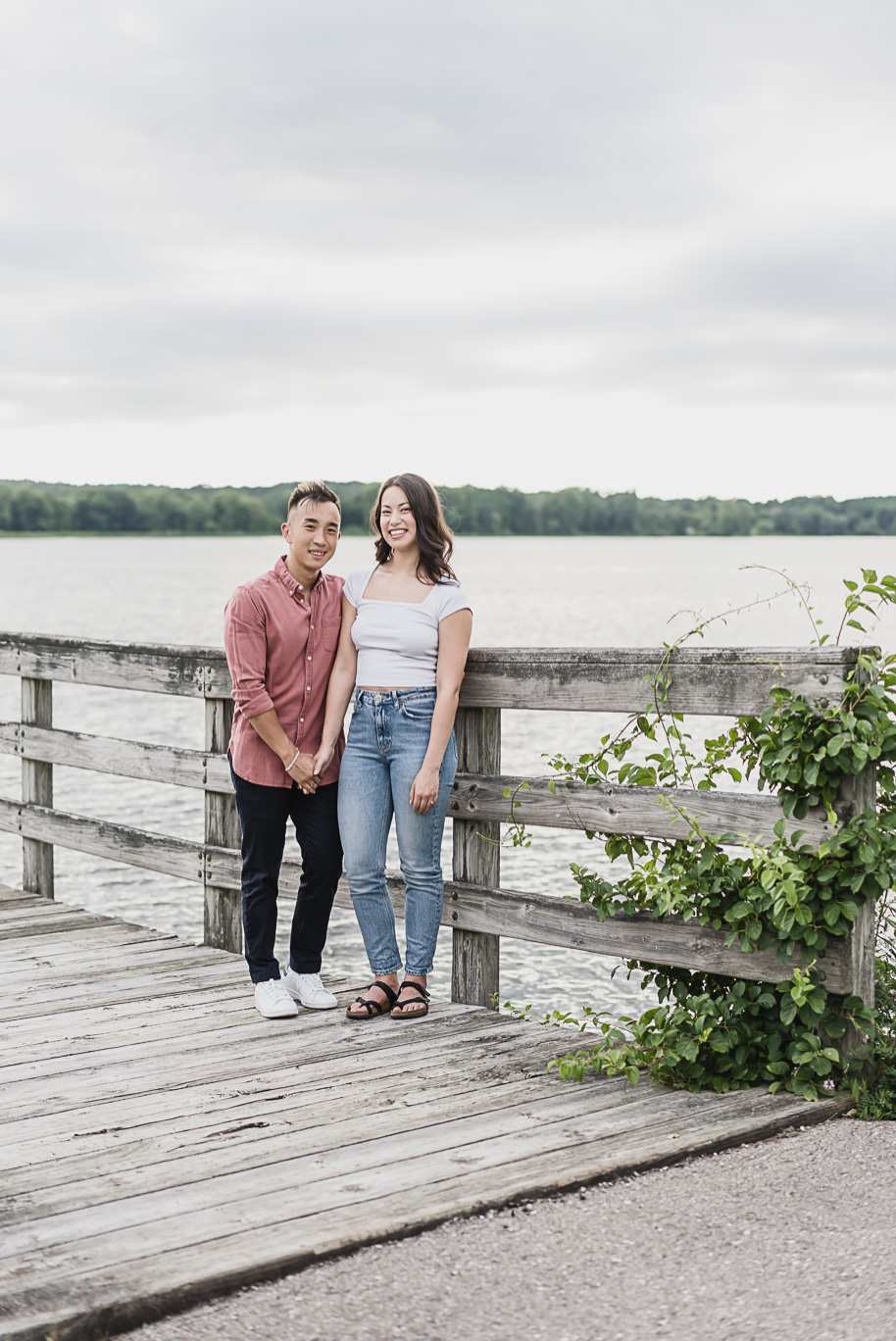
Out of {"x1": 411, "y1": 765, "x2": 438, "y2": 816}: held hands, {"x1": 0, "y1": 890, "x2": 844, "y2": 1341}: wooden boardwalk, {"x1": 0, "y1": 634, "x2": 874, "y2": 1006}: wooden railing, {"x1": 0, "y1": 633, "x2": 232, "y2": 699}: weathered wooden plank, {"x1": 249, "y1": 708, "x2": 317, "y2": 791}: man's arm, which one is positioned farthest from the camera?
{"x1": 0, "y1": 633, "x2": 232, "y2": 699}: weathered wooden plank

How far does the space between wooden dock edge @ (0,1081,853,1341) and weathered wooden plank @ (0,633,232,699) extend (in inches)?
104

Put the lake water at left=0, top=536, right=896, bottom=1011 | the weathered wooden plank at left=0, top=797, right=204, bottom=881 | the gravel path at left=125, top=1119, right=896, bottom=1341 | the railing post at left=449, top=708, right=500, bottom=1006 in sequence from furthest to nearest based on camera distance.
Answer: the lake water at left=0, top=536, right=896, bottom=1011 → the weathered wooden plank at left=0, top=797, right=204, bottom=881 → the railing post at left=449, top=708, right=500, bottom=1006 → the gravel path at left=125, top=1119, right=896, bottom=1341

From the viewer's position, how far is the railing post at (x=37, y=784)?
6.34 metres

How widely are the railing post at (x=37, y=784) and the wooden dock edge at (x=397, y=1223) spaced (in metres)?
4.08

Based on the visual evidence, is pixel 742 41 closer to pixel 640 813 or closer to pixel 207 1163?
pixel 640 813

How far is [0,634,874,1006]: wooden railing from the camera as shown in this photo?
3.64 meters

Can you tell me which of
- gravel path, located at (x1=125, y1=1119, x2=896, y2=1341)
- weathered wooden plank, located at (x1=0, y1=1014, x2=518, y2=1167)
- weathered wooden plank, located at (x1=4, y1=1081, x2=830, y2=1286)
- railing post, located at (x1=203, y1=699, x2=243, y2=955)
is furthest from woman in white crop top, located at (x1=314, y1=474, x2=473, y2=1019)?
gravel path, located at (x1=125, y1=1119, x2=896, y2=1341)

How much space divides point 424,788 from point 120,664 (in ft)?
6.85

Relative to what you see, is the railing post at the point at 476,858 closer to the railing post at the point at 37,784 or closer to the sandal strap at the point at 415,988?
the sandal strap at the point at 415,988

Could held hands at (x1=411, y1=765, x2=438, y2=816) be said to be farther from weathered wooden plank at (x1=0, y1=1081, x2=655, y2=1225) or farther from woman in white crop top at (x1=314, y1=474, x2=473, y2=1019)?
weathered wooden plank at (x1=0, y1=1081, x2=655, y2=1225)

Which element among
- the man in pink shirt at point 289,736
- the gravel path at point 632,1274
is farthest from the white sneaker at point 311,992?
the gravel path at point 632,1274

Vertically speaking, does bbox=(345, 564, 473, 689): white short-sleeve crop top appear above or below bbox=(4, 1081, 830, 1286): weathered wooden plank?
above

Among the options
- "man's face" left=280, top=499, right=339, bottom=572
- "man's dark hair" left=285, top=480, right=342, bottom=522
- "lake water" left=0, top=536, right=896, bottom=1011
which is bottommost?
"lake water" left=0, top=536, right=896, bottom=1011

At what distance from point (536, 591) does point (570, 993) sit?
229 feet
